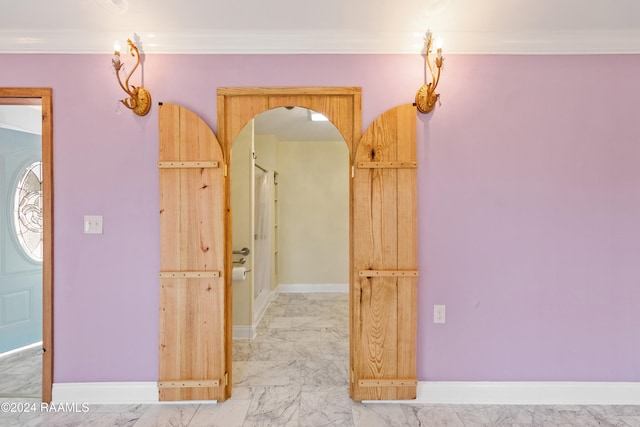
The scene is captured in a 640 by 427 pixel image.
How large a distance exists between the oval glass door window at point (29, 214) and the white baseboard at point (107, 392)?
1068 millimetres

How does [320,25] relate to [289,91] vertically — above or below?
above

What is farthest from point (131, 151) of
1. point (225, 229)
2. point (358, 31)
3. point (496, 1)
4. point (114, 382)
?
point (496, 1)

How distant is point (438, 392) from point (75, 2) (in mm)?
3201

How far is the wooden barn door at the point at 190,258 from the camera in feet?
6.27

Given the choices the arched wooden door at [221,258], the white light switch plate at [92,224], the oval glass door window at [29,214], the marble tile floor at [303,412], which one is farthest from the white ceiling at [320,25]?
the marble tile floor at [303,412]

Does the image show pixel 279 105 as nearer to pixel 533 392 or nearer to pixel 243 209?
pixel 243 209

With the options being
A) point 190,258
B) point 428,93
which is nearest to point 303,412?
point 190,258

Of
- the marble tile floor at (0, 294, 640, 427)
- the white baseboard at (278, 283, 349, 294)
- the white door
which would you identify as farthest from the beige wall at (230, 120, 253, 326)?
the white baseboard at (278, 283, 349, 294)

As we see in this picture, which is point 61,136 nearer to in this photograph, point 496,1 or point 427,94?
point 427,94

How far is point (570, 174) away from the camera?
6.47ft

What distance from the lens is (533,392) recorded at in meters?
1.96

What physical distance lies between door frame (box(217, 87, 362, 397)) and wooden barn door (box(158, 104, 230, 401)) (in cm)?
8

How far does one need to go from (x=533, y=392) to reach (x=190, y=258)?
2.43 meters

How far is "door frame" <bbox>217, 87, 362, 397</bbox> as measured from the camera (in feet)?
6.42
